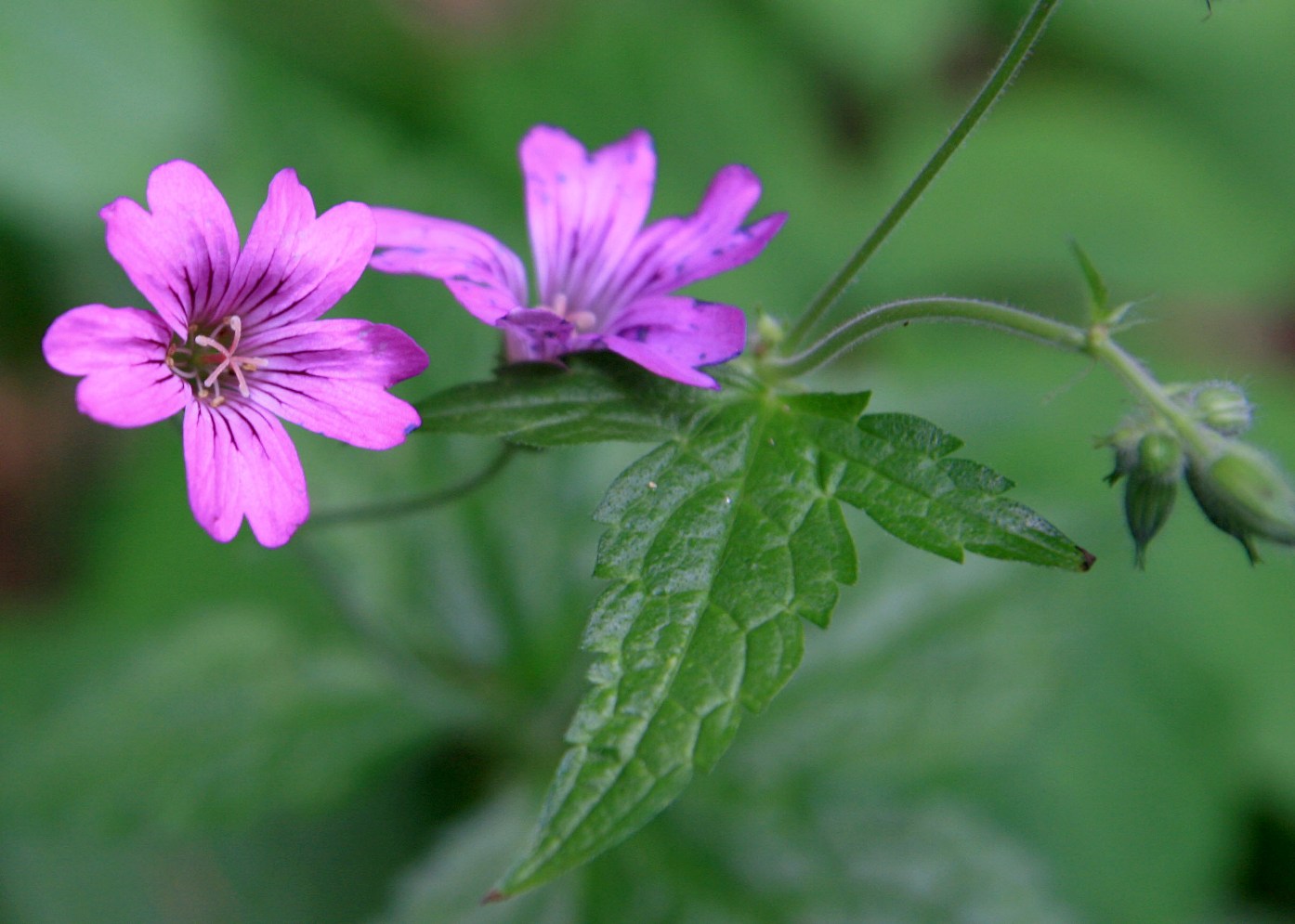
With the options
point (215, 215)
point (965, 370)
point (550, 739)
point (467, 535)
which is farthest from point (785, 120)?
point (215, 215)

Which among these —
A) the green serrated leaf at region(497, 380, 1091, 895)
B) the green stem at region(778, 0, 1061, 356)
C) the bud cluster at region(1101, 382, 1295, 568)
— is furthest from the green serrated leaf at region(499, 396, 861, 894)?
the bud cluster at region(1101, 382, 1295, 568)

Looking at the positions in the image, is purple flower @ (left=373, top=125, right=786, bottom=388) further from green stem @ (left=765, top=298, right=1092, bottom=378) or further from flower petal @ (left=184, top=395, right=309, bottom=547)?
flower petal @ (left=184, top=395, right=309, bottom=547)

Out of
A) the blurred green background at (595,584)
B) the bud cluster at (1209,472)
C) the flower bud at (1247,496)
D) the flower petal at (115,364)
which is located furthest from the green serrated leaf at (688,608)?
the blurred green background at (595,584)

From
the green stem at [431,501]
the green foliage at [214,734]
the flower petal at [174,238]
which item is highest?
the flower petal at [174,238]

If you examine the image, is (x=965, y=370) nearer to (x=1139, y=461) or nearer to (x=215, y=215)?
(x=1139, y=461)

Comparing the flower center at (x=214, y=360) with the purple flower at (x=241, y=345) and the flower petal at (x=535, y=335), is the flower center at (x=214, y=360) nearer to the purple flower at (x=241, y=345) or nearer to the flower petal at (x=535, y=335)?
the purple flower at (x=241, y=345)
